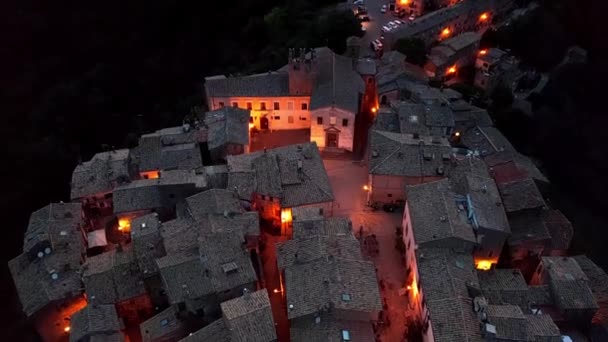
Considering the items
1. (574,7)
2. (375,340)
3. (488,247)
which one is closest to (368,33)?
(574,7)

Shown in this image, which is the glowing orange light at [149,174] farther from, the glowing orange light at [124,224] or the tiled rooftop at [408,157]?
the tiled rooftop at [408,157]

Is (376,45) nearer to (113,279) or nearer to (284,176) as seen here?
(284,176)

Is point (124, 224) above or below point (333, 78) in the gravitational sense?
below

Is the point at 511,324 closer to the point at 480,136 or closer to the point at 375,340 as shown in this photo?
the point at 375,340

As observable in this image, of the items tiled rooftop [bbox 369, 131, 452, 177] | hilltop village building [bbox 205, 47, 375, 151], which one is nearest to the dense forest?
tiled rooftop [bbox 369, 131, 452, 177]

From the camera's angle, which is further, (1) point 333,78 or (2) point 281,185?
(1) point 333,78

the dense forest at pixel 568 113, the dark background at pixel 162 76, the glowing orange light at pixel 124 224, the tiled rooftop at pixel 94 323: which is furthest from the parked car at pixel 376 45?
the tiled rooftop at pixel 94 323

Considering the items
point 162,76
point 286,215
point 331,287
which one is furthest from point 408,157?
point 162,76
